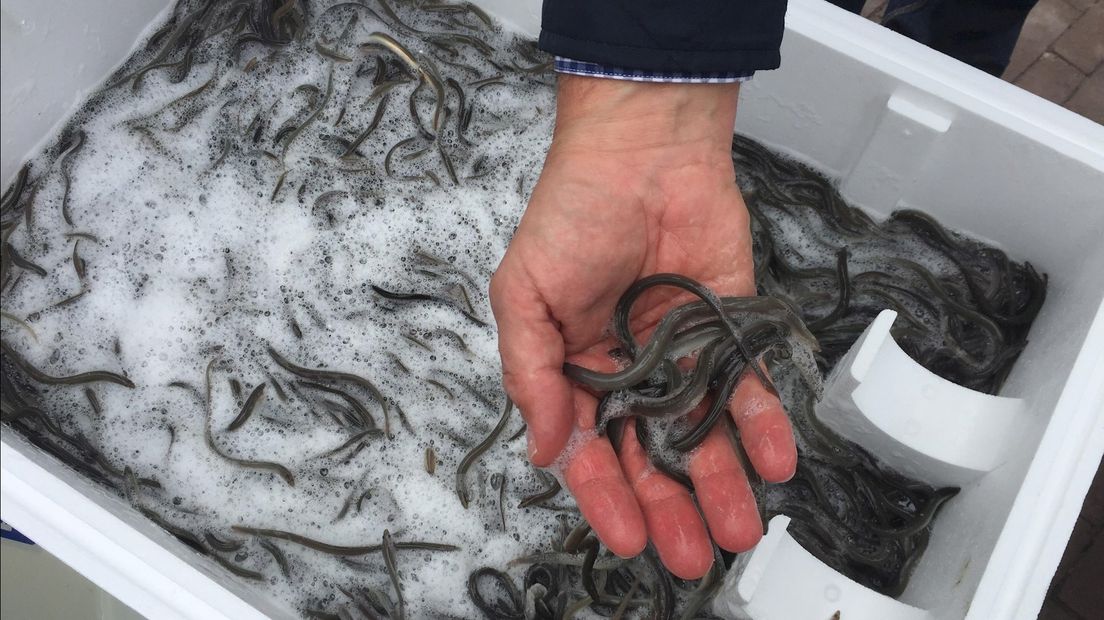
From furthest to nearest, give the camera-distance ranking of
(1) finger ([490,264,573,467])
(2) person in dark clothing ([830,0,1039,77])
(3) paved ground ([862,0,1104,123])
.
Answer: (3) paved ground ([862,0,1104,123]) < (2) person in dark clothing ([830,0,1039,77]) < (1) finger ([490,264,573,467])

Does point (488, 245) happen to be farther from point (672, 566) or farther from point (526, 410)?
point (672, 566)

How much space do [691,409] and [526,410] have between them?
0.31 m

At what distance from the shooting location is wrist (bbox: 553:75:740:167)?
1.55 m

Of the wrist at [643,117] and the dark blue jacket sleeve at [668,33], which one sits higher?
the dark blue jacket sleeve at [668,33]

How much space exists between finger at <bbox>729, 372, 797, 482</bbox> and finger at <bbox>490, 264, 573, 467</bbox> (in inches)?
12.8

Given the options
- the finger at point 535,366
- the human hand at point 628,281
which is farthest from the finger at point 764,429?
the finger at point 535,366

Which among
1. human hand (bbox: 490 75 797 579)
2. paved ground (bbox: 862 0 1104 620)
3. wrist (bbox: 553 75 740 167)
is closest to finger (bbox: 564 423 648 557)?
human hand (bbox: 490 75 797 579)

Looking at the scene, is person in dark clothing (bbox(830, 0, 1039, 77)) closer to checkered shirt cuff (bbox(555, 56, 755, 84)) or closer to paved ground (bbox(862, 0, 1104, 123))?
paved ground (bbox(862, 0, 1104, 123))

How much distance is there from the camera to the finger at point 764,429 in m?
1.39

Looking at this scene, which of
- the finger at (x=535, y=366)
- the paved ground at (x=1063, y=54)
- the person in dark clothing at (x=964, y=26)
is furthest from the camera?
the paved ground at (x=1063, y=54)

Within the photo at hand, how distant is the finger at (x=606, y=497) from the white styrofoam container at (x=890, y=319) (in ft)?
0.98

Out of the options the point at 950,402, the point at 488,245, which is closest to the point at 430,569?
the point at 488,245

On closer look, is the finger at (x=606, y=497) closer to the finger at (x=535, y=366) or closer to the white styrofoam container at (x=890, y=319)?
the finger at (x=535, y=366)

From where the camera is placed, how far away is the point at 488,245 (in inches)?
84.4
